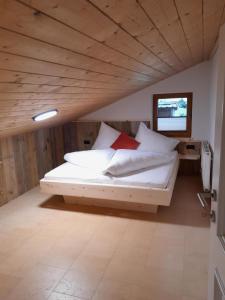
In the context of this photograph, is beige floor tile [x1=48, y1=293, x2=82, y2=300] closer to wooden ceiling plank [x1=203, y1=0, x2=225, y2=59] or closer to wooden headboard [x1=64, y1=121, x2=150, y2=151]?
wooden ceiling plank [x1=203, y1=0, x2=225, y2=59]

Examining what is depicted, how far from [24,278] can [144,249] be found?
1107 mm

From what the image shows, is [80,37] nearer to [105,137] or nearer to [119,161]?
[119,161]

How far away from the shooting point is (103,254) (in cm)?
233

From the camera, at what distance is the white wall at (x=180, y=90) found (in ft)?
13.3

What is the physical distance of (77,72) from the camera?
1.89 metres

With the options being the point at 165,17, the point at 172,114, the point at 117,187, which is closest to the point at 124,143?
the point at 172,114

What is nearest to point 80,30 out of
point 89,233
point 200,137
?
point 89,233

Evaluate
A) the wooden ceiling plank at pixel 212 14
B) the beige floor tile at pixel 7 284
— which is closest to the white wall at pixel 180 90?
the wooden ceiling plank at pixel 212 14

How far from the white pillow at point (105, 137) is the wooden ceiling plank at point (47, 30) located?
8.87ft

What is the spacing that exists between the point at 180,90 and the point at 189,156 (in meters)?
1.14

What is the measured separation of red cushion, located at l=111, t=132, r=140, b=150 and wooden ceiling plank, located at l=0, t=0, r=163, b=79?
103 inches

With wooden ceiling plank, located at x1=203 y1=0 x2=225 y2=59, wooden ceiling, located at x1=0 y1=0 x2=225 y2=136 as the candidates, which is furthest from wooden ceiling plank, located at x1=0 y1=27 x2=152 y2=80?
wooden ceiling plank, located at x1=203 y1=0 x2=225 y2=59

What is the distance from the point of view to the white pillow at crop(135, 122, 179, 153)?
4.07 m

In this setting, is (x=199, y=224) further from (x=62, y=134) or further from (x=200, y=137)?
(x=62, y=134)
